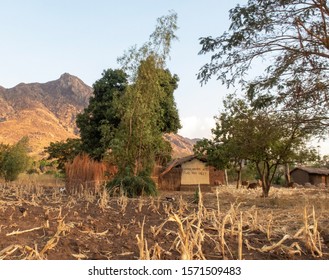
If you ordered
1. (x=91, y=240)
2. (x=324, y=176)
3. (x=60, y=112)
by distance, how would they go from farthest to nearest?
(x=60, y=112) < (x=324, y=176) < (x=91, y=240)

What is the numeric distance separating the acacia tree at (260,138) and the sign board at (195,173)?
2.53 metres

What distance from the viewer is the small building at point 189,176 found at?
1074 inches

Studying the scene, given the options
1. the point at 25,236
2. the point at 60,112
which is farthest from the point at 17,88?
the point at 25,236

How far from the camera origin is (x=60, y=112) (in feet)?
404

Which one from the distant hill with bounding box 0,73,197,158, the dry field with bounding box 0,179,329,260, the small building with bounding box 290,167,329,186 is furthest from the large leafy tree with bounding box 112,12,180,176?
the distant hill with bounding box 0,73,197,158

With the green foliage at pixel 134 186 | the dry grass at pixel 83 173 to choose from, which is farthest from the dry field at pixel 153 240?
the dry grass at pixel 83 173

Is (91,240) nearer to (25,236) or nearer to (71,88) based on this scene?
(25,236)

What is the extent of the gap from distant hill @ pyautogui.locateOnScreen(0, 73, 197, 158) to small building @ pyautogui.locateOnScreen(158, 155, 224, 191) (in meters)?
52.0

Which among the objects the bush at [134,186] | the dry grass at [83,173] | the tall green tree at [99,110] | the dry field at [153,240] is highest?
the tall green tree at [99,110]

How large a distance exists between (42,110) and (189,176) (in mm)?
96169

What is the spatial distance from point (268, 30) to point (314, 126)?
11.2ft

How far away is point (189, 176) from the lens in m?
28.1

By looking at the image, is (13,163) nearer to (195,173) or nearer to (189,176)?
(189,176)

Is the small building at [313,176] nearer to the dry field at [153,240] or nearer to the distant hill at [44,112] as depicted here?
the dry field at [153,240]
